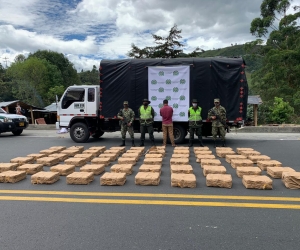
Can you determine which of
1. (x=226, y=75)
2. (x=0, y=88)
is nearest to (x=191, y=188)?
(x=226, y=75)

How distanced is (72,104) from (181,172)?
21.9ft

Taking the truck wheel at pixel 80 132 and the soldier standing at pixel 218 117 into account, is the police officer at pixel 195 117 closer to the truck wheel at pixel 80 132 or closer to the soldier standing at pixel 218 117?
the soldier standing at pixel 218 117

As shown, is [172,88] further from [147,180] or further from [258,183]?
[258,183]

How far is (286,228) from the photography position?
3234 mm

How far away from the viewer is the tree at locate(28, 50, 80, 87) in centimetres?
5900

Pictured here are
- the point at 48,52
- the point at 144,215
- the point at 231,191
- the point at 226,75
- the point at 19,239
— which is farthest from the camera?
the point at 48,52

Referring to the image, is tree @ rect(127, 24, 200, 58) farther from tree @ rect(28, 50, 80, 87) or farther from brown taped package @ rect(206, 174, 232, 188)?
tree @ rect(28, 50, 80, 87)

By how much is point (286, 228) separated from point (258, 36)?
92.8 ft

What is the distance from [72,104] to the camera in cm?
1089

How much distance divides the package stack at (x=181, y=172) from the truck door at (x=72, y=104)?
15.8 feet

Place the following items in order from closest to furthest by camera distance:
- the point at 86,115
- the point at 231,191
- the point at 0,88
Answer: the point at 231,191
the point at 86,115
the point at 0,88

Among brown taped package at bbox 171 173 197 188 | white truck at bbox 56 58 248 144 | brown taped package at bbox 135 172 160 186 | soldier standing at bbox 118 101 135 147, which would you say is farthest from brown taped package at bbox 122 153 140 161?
white truck at bbox 56 58 248 144

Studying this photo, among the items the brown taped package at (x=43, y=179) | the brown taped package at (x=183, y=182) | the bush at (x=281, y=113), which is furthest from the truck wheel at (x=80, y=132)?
the bush at (x=281, y=113)

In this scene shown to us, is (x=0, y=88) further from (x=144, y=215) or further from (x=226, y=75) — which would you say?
(x=144, y=215)
